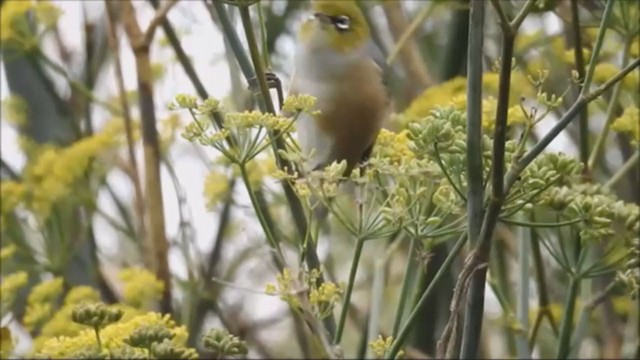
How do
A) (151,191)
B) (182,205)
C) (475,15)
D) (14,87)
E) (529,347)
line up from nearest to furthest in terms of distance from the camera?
(475,15) < (529,347) < (151,191) < (182,205) < (14,87)

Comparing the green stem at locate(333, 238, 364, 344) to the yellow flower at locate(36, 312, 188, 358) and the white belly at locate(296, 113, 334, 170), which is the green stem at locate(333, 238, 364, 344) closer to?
the yellow flower at locate(36, 312, 188, 358)

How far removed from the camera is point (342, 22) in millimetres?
1383

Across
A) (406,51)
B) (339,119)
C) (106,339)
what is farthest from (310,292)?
(406,51)

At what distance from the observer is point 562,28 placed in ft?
6.07

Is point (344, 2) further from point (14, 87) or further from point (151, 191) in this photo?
point (14, 87)

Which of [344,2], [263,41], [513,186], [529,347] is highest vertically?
[344,2]

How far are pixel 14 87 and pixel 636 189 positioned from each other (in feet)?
3.17

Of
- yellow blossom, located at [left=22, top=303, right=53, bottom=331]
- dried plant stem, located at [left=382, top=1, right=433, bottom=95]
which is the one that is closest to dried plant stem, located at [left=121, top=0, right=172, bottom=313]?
yellow blossom, located at [left=22, top=303, right=53, bottom=331]

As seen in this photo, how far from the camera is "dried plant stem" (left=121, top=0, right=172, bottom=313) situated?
1.61 metres

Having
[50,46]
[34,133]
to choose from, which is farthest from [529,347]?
[50,46]

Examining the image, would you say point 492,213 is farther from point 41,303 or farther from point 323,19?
point 41,303

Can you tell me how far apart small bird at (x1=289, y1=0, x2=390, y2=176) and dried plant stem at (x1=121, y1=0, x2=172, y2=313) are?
12.0 inches

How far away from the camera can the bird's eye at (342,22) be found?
4.50 feet

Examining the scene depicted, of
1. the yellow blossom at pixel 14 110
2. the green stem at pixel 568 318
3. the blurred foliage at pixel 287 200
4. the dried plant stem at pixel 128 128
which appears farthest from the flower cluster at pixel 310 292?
the yellow blossom at pixel 14 110
